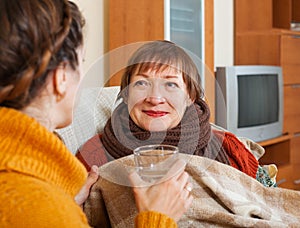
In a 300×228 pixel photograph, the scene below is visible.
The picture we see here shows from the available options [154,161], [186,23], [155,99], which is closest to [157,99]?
[155,99]

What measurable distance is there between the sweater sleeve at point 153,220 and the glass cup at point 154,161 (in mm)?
92

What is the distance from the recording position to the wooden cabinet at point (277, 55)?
3.91 metres

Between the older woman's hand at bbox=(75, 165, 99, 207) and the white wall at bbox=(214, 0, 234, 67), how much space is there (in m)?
2.73

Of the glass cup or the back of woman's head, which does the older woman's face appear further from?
the back of woman's head

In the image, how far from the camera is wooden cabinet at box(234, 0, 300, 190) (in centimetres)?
391

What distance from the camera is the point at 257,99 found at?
3551 millimetres

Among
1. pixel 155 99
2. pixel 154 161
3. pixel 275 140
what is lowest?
pixel 275 140

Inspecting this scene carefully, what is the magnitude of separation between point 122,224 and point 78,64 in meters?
0.44

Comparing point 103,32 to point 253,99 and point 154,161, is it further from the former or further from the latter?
point 154,161

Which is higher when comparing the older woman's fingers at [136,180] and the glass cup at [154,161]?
the glass cup at [154,161]

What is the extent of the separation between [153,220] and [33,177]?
30cm

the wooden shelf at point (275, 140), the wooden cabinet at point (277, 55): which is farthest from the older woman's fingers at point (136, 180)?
A: the wooden cabinet at point (277, 55)

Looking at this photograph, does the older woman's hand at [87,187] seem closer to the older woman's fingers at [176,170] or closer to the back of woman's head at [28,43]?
the older woman's fingers at [176,170]

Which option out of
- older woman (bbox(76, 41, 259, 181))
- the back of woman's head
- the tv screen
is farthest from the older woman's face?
the tv screen
